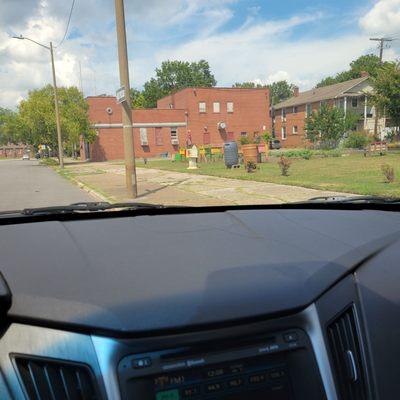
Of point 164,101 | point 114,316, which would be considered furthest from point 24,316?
point 164,101

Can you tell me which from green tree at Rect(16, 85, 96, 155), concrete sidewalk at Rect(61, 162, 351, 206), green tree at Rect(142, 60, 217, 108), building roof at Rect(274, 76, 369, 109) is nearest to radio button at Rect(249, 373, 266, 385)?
concrete sidewalk at Rect(61, 162, 351, 206)

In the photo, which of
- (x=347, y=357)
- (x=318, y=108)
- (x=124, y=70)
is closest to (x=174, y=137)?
(x=318, y=108)

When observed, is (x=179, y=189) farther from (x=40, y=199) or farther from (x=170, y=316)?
(x=170, y=316)

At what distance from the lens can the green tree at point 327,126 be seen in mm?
36750

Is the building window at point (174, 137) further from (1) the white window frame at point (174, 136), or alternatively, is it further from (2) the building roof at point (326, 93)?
(2) the building roof at point (326, 93)

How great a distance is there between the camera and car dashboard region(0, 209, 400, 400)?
1.35 m

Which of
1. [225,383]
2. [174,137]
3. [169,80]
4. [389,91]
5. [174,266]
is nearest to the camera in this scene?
[225,383]

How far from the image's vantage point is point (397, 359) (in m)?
1.80

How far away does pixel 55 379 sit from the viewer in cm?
133

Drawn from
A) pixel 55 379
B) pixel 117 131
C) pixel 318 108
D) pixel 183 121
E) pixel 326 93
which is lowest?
pixel 55 379

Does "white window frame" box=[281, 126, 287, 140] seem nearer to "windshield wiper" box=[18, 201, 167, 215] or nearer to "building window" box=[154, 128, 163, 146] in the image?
"building window" box=[154, 128, 163, 146]

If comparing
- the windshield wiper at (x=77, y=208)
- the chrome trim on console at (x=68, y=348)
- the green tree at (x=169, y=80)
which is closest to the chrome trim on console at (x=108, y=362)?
the chrome trim on console at (x=68, y=348)

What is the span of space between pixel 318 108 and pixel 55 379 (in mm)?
59147

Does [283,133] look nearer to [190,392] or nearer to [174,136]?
[174,136]
